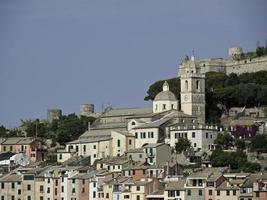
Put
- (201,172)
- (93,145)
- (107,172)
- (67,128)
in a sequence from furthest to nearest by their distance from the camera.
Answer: (67,128), (93,145), (107,172), (201,172)

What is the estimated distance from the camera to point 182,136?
75312 mm

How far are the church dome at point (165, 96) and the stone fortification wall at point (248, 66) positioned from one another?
34.2ft

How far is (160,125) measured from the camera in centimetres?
7712

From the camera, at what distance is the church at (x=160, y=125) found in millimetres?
75312

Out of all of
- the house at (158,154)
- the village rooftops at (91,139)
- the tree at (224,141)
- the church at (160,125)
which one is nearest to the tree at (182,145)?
the church at (160,125)

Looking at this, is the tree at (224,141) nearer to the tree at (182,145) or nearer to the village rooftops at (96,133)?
the tree at (182,145)

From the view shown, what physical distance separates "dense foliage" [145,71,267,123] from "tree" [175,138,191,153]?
6671 mm

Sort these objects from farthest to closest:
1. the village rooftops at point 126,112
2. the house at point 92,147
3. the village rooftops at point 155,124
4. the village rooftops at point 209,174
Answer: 1. the village rooftops at point 126,112
2. the house at point 92,147
3. the village rooftops at point 155,124
4. the village rooftops at point 209,174

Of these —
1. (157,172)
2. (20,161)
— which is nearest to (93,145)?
(20,161)

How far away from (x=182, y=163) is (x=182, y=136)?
349 centimetres

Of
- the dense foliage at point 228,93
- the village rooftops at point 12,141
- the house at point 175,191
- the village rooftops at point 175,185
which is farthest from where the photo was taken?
the village rooftops at point 12,141

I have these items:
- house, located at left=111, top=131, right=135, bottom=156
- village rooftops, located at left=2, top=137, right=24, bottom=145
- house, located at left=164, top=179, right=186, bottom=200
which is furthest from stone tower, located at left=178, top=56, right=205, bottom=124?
house, located at left=164, top=179, right=186, bottom=200

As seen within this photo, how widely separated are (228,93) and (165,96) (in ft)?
11.9

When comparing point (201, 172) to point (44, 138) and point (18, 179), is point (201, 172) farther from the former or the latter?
point (44, 138)
